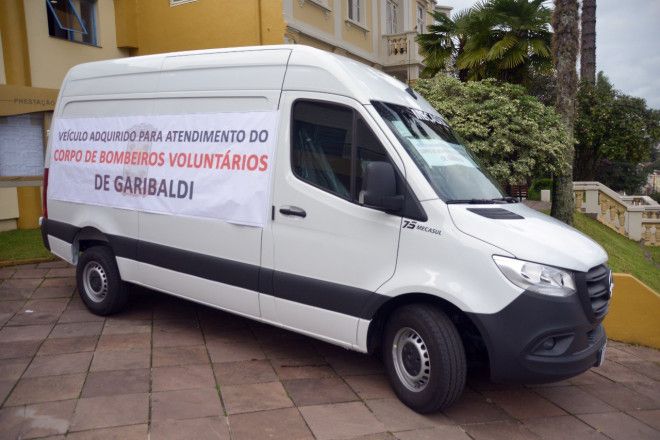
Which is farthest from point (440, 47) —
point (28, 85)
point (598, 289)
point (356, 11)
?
point (598, 289)

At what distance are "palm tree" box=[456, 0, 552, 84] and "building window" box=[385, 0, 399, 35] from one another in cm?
595

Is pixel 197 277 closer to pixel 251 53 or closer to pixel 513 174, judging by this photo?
pixel 251 53

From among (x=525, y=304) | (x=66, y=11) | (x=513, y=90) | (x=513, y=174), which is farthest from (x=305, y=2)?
(x=525, y=304)

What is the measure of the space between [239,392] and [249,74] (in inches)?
103

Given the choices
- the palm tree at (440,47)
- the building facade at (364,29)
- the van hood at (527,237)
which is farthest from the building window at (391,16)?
the van hood at (527,237)

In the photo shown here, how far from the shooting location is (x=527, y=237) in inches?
143

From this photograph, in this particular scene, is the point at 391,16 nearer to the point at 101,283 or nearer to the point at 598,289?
the point at 101,283

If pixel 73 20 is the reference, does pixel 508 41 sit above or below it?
below

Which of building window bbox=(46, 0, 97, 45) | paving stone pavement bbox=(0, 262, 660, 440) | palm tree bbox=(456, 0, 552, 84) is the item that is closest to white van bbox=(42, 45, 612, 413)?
paving stone pavement bbox=(0, 262, 660, 440)

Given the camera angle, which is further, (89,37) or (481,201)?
(89,37)

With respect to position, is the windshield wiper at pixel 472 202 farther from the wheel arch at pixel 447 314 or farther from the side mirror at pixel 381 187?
the wheel arch at pixel 447 314

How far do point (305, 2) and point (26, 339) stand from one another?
11701mm

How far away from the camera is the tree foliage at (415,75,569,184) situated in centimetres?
Answer: 798

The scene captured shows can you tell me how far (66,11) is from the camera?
12.3m
